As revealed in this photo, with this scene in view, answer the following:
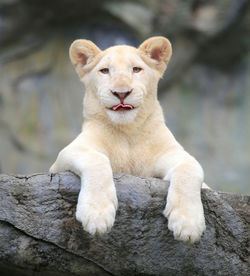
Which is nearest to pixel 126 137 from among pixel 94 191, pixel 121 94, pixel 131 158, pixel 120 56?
pixel 131 158

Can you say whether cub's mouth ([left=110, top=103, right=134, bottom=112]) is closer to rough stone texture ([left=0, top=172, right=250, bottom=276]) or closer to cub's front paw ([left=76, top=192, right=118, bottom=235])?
rough stone texture ([left=0, top=172, right=250, bottom=276])

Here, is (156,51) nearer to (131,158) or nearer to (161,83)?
(131,158)

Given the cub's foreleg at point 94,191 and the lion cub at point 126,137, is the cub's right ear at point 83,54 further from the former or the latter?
the cub's foreleg at point 94,191

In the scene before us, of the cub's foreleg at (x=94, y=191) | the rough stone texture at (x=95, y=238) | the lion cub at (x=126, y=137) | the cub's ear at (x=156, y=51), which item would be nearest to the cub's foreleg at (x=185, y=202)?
the lion cub at (x=126, y=137)

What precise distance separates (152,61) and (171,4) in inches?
226

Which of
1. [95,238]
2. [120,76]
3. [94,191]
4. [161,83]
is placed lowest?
[95,238]

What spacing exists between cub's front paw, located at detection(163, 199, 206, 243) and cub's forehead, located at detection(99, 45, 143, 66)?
121 centimetres

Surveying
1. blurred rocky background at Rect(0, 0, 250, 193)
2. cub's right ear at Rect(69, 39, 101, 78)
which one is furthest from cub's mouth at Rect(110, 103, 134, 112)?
blurred rocky background at Rect(0, 0, 250, 193)

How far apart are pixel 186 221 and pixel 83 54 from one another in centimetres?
178

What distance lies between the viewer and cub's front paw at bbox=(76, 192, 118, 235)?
9.48 ft

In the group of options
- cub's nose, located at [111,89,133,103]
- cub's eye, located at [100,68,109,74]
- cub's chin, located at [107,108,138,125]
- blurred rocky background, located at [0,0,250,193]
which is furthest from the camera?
blurred rocky background, located at [0,0,250,193]

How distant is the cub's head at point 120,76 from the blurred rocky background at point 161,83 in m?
5.28

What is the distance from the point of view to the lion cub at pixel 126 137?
10.2 ft

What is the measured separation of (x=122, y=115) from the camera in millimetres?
3734
